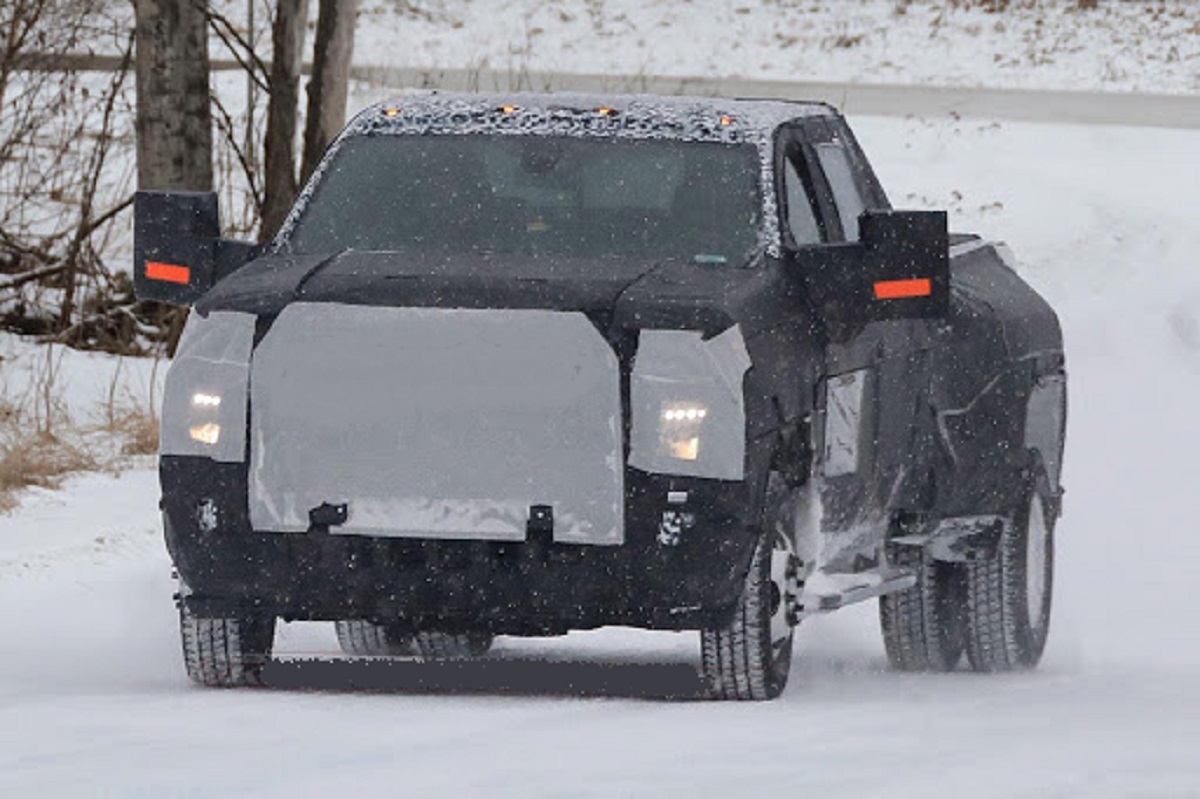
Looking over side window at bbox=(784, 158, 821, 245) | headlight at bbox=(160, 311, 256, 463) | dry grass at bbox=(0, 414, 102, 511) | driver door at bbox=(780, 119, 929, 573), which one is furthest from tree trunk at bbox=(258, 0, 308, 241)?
headlight at bbox=(160, 311, 256, 463)

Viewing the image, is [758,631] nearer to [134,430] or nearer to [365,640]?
[365,640]

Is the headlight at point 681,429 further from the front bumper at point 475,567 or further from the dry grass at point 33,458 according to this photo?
the dry grass at point 33,458

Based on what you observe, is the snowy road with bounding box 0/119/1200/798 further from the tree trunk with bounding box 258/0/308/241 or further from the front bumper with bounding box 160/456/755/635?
the tree trunk with bounding box 258/0/308/241

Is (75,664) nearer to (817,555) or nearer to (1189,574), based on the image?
(817,555)

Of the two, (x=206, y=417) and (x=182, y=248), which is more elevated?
(x=182, y=248)

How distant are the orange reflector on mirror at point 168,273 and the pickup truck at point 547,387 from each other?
15 mm

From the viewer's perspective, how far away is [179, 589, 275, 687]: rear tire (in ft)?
30.3

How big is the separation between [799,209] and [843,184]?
73cm

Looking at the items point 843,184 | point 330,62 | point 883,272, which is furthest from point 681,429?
point 330,62

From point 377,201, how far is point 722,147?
1047 millimetres

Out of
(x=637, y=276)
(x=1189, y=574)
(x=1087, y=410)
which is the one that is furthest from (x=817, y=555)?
(x=1087, y=410)

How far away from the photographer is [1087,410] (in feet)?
67.4

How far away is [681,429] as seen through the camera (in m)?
8.73

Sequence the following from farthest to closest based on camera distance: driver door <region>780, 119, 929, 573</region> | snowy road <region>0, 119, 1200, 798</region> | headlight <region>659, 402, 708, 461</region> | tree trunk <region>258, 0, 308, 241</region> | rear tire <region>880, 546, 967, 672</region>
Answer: tree trunk <region>258, 0, 308, 241</region>
rear tire <region>880, 546, 967, 672</region>
driver door <region>780, 119, 929, 573</region>
headlight <region>659, 402, 708, 461</region>
snowy road <region>0, 119, 1200, 798</region>
